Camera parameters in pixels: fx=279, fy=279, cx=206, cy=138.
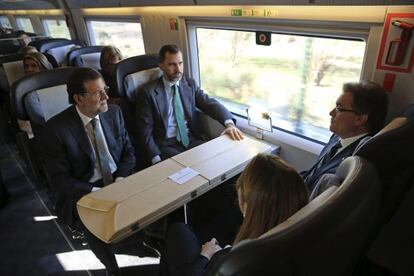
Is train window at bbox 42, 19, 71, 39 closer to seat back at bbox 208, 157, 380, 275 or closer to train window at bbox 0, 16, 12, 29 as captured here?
train window at bbox 0, 16, 12, 29

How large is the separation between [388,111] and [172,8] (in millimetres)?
2352

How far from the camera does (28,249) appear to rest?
2469mm

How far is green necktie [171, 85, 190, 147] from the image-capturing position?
2.78m

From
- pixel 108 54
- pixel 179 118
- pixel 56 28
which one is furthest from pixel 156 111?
pixel 56 28

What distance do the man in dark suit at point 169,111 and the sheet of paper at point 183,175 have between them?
0.76 meters

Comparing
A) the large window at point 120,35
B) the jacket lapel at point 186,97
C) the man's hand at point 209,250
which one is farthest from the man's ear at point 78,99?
the large window at point 120,35

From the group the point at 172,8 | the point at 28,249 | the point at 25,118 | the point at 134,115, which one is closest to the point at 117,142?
the point at 134,115

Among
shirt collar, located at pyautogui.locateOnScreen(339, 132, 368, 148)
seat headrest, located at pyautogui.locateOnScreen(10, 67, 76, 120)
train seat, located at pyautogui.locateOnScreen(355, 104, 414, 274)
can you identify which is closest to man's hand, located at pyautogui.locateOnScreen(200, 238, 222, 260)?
train seat, located at pyautogui.locateOnScreen(355, 104, 414, 274)

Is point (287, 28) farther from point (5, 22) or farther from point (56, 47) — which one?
point (5, 22)

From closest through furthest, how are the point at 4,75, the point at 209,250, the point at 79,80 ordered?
1. the point at 209,250
2. the point at 79,80
3. the point at 4,75

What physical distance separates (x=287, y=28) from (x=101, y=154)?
1.75 metres

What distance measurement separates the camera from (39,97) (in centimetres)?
233

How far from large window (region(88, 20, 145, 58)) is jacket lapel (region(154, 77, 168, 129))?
5.35 ft

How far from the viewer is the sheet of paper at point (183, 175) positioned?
5.94 ft
